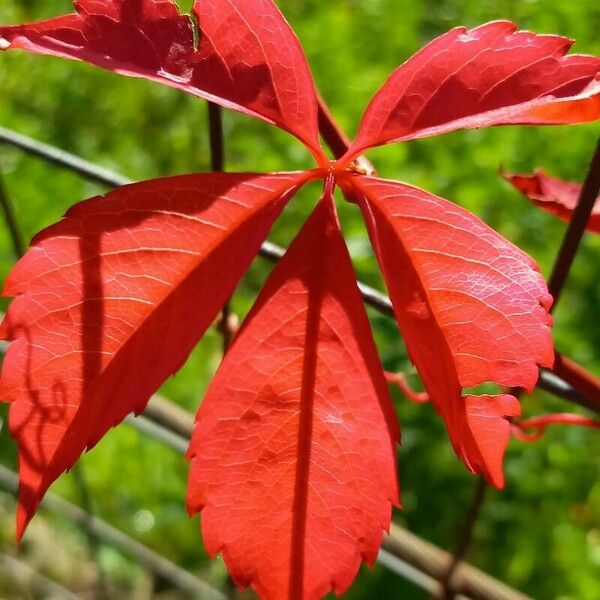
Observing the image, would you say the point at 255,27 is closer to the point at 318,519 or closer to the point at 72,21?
the point at 72,21

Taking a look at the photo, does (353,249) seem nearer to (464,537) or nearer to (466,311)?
(464,537)

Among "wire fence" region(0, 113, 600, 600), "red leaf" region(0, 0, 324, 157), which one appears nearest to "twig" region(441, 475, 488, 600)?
"wire fence" region(0, 113, 600, 600)

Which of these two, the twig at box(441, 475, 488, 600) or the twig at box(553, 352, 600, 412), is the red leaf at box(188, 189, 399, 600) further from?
the twig at box(441, 475, 488, 600)

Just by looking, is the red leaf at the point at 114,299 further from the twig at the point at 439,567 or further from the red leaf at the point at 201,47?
the twig at the point at 439,567

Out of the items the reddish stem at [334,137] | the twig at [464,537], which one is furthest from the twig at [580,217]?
the twig at [464,537]

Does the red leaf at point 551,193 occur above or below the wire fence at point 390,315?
above

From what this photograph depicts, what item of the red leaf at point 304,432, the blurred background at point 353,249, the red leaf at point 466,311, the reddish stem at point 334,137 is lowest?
the blurred background at point 353,249
